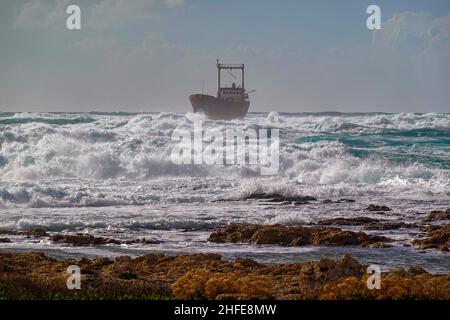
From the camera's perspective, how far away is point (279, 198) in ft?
82.7

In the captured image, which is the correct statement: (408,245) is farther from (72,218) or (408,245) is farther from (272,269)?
(72,218)

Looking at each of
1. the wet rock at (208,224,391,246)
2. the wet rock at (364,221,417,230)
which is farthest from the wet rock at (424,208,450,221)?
the wet rock at (208,224,391,246)

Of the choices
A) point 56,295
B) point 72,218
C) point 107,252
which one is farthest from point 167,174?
point 56,295

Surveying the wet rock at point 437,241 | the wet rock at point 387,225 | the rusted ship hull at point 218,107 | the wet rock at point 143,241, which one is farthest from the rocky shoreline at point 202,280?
the rusted ship hull at point 218,107

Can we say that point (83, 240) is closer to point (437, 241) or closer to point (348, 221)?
point (348, 221)

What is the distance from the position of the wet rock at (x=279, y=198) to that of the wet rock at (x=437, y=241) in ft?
26.8

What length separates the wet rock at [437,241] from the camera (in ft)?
51.2

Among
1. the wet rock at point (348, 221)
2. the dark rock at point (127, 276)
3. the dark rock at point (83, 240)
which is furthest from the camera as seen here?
the wet rock at point (348, 221)

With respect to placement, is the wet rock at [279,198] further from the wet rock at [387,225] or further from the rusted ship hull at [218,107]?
the rusted ship hull at [218,107]

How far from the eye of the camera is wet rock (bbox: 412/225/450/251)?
15602mm

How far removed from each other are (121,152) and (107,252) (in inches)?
977

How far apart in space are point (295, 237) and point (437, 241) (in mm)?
3022

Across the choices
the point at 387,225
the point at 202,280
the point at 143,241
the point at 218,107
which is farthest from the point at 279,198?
the point at 218,107

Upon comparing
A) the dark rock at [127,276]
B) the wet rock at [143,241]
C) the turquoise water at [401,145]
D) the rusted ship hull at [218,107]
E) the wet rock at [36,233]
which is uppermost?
the rusted ship hull at [218,107]
